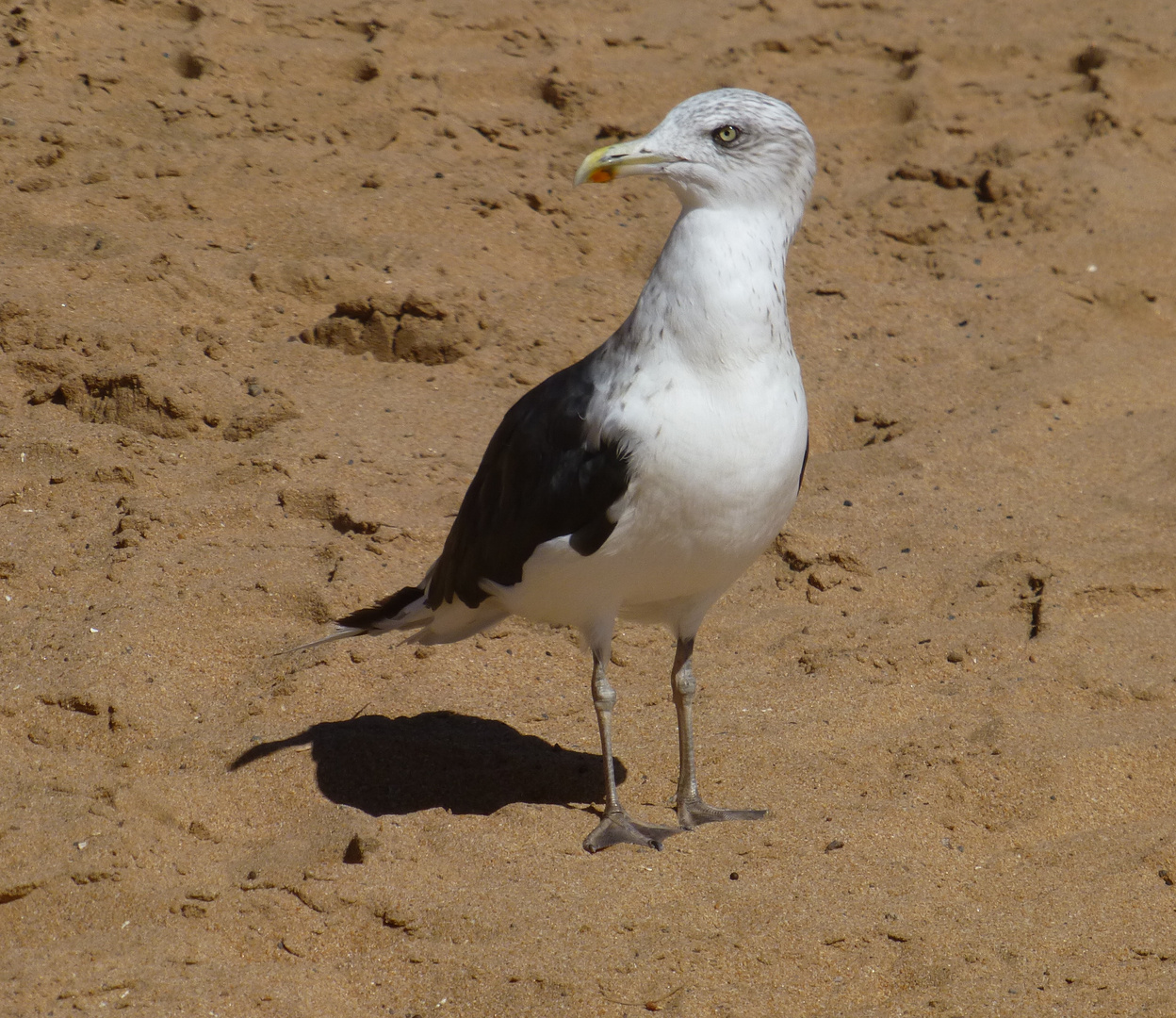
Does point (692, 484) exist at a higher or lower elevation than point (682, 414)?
lower

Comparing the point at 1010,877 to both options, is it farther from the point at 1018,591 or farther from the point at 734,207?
the point at 734,207

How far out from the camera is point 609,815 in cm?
366

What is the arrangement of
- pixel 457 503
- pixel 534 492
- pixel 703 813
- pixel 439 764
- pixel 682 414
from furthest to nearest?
pixel 457 503
pixel 439 764
pixel 703 813
pixel 534 492
pixel 682 414

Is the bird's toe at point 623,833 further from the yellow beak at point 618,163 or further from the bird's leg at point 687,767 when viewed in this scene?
the yellow beak at point 618,163

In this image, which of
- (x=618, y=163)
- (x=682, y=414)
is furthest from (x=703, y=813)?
(x=618, y=163)

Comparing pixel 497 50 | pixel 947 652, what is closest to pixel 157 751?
pixel 947 652

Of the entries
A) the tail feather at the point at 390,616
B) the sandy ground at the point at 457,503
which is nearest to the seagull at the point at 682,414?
the tail feather at the point at 390,616

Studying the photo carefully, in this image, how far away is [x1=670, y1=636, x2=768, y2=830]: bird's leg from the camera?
373cm

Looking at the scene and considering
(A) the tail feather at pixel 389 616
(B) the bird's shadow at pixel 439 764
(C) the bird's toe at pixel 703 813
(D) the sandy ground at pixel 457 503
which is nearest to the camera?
(D) the sandy ground at pixel 457 503

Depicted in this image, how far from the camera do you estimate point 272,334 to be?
5.75 meters

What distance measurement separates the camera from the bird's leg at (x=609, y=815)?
3574 millimetres

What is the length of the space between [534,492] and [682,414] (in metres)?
0.53

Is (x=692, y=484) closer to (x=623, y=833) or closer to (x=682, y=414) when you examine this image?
(x=682, y=414)

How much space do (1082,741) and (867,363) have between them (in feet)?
8.52
